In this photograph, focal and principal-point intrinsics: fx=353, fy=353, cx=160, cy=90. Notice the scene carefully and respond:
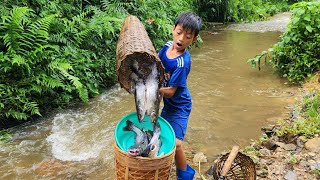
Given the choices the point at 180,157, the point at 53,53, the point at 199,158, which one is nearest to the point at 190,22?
the point at 180,157

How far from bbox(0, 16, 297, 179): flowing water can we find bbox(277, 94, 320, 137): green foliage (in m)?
0.55

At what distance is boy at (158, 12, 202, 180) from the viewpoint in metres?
2.89

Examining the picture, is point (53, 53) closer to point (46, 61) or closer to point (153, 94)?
point (46, 61)

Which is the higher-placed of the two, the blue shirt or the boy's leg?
the blue shirt

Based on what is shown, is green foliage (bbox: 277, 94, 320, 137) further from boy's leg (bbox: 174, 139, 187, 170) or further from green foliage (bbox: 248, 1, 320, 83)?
green foliage (bbox: 248, 1, 320, 83)

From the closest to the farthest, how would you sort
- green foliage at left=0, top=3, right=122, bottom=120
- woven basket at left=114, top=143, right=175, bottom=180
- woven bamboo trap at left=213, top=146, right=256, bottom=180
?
woven basket at left=114, top=143, right=175, bottom=180
woven bamboo trap at left=213, top=146, right=256, bottom=180
green foliage at left=0, top=3, right=122, bottom=120

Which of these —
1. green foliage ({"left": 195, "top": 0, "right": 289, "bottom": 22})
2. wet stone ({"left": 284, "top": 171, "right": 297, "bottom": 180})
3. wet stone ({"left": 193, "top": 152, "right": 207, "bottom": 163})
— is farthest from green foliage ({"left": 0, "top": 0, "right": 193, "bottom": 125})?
green foliage ({"left": 195, "top": 0, "right": 289, "bottom": 22})

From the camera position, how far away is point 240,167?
334 cm

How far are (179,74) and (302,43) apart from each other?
491cm

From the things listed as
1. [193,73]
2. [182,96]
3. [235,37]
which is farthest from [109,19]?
[235,37]

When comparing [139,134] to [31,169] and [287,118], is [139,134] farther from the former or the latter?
[287,118]

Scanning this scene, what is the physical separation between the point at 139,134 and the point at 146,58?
607mm

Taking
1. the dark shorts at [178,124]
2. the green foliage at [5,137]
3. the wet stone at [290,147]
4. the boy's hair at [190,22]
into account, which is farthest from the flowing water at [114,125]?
the boy's hair at [190,22]

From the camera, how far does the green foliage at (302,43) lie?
6734 mm
